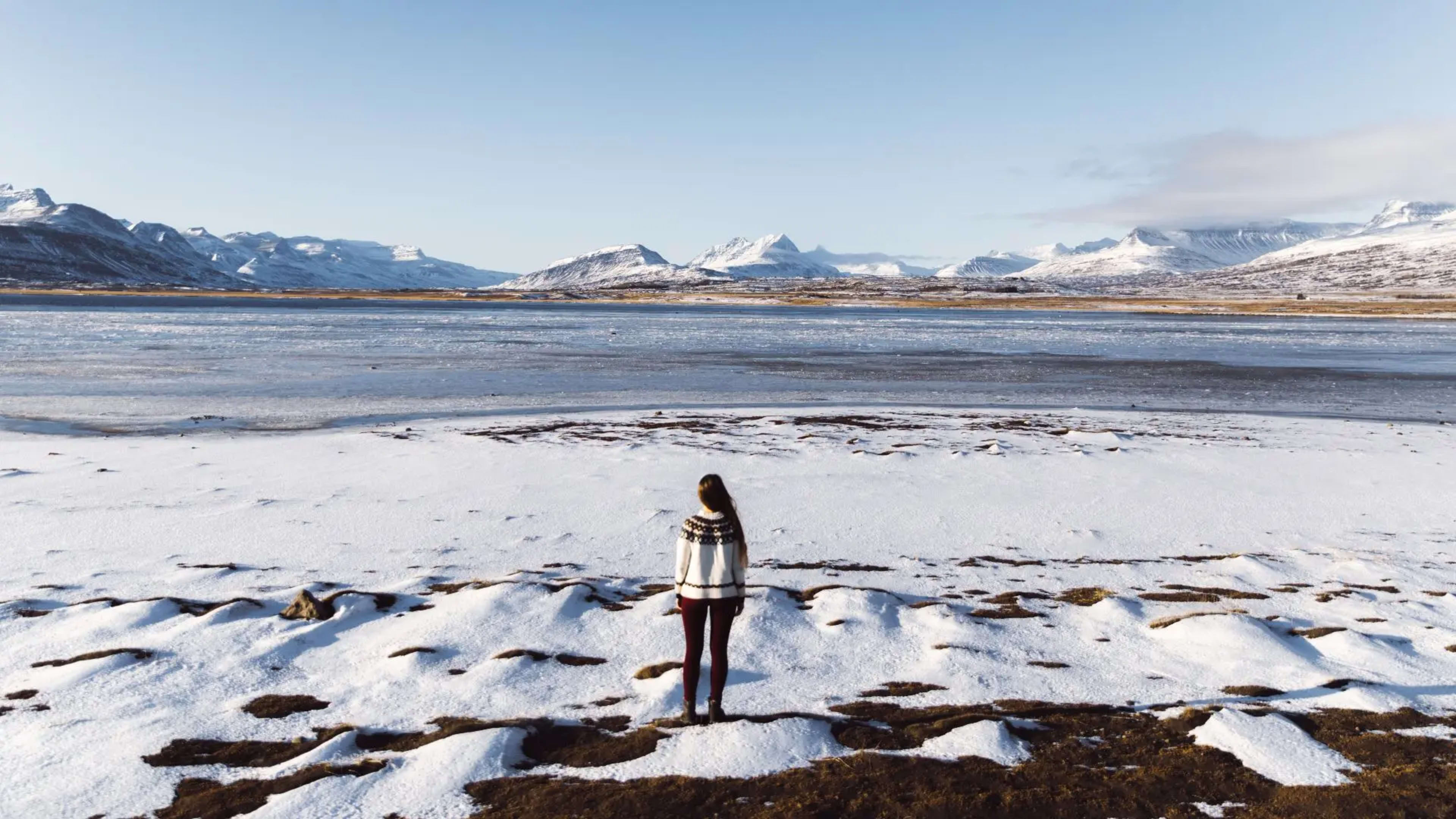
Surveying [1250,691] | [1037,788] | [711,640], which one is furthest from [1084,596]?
[711,640]

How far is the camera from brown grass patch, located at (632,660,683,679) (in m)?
7.12

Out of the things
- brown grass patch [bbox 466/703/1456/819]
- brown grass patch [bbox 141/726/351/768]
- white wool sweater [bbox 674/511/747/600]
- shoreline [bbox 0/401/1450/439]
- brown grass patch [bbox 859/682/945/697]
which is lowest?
brown grass patch [bbox 859/682/945/697]

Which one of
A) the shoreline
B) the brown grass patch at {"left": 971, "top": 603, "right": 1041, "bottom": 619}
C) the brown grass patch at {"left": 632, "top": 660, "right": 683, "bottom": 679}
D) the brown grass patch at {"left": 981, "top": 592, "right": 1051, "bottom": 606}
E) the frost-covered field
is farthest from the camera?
the shoreline

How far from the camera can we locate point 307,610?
8.24 meters

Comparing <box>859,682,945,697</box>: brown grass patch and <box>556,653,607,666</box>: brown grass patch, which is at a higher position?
<box>556,653,607,666</box>: brown grass patch

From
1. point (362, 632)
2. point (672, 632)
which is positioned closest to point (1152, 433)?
point (672, 632)

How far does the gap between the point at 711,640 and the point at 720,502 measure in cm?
102

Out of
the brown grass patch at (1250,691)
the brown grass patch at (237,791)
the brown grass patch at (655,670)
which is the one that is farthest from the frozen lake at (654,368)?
the brown grass patch at (1250,691)

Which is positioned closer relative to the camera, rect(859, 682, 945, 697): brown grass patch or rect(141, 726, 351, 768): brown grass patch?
rect(141, 726, 351, 768): brown grass patch

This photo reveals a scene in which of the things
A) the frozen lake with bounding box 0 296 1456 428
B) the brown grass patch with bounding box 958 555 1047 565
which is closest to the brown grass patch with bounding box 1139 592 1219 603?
the brown grass patch with bounding box 958 555 1047 565

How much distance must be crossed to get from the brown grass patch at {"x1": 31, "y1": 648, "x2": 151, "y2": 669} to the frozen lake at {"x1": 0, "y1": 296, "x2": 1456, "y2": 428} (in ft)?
46.4

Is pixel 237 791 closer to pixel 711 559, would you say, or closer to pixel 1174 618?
pixel 711 559

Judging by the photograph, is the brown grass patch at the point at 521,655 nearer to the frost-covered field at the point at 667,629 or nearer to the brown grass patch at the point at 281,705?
the frost-covered field at the point at 667,629

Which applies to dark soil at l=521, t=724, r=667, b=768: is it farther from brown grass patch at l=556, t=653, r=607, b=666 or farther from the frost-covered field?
brown grass patch at l=556, t=653, r=607, b=666
